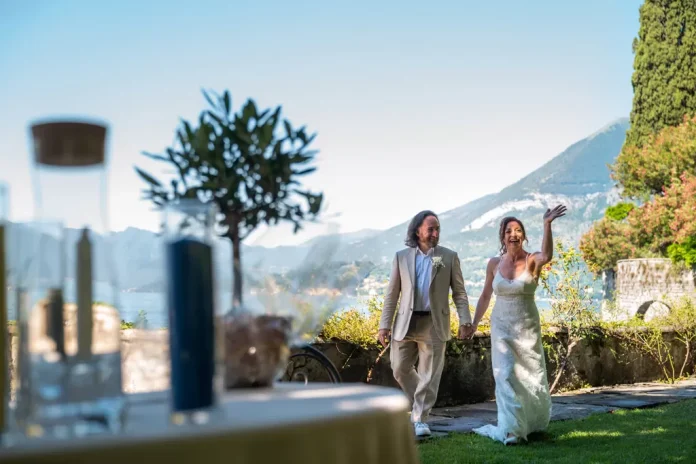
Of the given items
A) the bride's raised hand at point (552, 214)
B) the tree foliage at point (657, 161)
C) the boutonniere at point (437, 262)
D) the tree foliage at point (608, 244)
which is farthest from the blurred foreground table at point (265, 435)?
the tree foliage at point (608, 244)

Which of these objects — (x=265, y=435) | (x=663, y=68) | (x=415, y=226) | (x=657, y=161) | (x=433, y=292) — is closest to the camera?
(x=265, y=435)

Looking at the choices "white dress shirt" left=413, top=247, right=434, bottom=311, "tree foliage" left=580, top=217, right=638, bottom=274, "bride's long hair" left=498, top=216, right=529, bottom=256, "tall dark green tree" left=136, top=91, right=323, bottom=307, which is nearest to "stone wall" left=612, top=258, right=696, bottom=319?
"tree foliage" left=580, top=217, right=638, bottom=274

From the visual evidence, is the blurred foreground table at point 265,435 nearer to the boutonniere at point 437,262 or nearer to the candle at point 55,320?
the candle at point 55,320

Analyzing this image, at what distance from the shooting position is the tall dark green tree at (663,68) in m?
28.3

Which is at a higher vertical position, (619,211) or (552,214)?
(619,211)

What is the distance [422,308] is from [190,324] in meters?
5.49

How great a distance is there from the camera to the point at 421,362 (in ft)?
23.0

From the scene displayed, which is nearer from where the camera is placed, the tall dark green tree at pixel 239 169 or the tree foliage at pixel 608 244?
the tall dark green tree at pixel 239 169

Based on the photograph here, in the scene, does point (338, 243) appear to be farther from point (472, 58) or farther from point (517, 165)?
point (517, 165)

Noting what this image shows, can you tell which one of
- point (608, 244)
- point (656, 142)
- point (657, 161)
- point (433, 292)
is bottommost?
point (433, 292)

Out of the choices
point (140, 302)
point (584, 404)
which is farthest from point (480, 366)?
point (140, 302)

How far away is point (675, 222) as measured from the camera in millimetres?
24688

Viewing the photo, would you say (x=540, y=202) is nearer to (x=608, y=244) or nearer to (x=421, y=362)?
(x=608, y=244)

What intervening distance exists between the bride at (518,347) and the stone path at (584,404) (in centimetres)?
56
